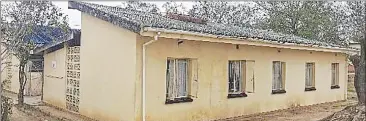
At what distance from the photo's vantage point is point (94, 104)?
10406mm

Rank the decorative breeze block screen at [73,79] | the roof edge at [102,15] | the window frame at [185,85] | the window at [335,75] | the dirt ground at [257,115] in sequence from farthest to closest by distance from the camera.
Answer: the window at [335,75]
the decorative breeze block screen at [73,79]
the dirt ground at [257,115]
the window frame at [185,85]
the roof edge at [102,15]

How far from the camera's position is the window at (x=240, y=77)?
11344 mm

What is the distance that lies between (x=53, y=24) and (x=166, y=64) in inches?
436

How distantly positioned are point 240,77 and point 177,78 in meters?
2.54

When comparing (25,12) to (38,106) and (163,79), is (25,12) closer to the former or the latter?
(38,106)

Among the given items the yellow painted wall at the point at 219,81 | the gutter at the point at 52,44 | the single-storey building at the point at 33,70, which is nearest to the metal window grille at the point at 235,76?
the yellow painted wall at the point at 219,81

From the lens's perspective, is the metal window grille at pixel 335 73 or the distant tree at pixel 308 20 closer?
the metal window grille at pixel 335 73

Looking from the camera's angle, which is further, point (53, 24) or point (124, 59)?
point (53, 24)

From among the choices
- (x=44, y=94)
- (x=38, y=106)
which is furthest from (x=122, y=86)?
(x=44, y=94)

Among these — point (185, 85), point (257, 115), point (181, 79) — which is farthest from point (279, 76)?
point (181, 79)

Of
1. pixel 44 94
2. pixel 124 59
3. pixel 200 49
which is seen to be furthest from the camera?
pixel 44 94

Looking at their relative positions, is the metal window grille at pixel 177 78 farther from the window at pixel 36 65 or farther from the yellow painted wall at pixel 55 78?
the window at pixel 36 65

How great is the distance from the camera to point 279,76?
43.9 ft

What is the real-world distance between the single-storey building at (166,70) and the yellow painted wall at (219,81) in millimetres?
24
